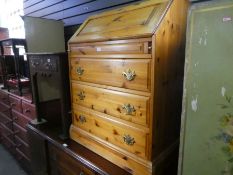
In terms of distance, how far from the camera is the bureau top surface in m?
0.97

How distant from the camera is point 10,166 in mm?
2936

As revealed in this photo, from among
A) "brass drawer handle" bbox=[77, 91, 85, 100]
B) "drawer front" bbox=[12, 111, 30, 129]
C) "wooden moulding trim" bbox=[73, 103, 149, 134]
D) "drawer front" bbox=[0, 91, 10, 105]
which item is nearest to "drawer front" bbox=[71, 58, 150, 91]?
"brass drawer handle" bbox=[77, 91, 85, 100]

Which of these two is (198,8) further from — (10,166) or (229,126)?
(10,166)

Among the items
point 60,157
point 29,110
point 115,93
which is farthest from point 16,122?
point 115,93

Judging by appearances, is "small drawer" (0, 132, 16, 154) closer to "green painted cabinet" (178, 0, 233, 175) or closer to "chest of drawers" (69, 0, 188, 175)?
"chest of drawers" (69, 0, 188, 175)

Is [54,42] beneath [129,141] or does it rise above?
above

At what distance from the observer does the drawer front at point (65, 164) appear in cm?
134

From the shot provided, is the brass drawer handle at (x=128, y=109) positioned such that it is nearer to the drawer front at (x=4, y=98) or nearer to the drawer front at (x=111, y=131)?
the drawer front at (x=111, y=131)

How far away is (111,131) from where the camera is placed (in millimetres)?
1227

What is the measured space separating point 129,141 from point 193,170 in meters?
0.40

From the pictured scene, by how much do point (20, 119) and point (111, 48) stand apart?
2.02 metres

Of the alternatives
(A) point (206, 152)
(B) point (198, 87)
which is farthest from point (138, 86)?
(A) point (206, 152)

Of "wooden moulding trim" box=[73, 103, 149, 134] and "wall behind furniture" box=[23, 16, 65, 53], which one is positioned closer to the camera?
"wooden moulding trim" box=[73, 103, 149, 134]

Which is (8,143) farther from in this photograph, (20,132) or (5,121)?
(20,132)
